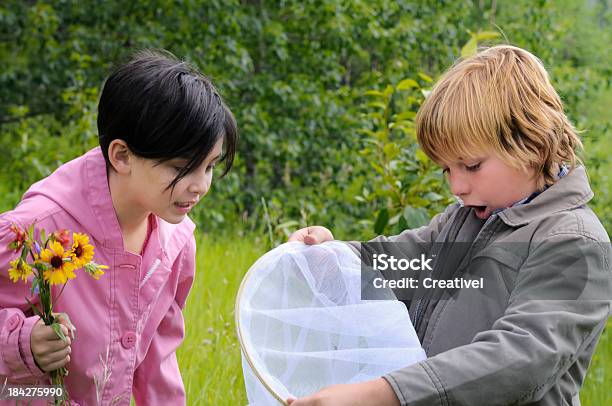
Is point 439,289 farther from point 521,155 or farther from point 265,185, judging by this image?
point 265,185

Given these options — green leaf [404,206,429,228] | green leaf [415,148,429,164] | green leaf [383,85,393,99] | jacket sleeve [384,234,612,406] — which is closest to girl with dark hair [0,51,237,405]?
jacket sleeve [384,234,612,406]

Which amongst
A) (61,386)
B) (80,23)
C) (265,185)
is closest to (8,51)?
(80,23)

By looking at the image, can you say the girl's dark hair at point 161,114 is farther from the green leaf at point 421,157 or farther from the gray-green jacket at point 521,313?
the green leaf at point 421,157

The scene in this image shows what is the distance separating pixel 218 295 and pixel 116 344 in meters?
1.57

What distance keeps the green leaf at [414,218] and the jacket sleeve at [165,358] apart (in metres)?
1.25

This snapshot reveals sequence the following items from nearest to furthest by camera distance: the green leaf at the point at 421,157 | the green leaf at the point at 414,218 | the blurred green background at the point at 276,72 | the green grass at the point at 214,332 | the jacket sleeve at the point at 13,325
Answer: the jacket sleeve at the point at 13,325, the green grass at the point at 214,332, the green leaf at the point at 414,218, the green leaf at the point at 421,157, the blurred green background at the point at 276,72

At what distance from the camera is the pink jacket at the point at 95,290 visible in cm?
202

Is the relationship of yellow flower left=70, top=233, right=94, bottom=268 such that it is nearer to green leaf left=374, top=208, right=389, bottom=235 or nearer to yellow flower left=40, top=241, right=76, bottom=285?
yellow flower left=40, top=241, right=76, bottom=285

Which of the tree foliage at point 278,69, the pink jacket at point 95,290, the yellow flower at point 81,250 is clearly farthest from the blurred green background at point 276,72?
the yellow flower at point 81,250

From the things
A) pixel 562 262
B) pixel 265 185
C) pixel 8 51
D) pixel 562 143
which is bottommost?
pixel 265 185

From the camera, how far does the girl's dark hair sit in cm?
212

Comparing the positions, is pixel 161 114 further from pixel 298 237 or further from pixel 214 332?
pixel 214 332

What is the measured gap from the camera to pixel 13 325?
1979 millimetres

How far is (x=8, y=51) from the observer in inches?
A: 257
